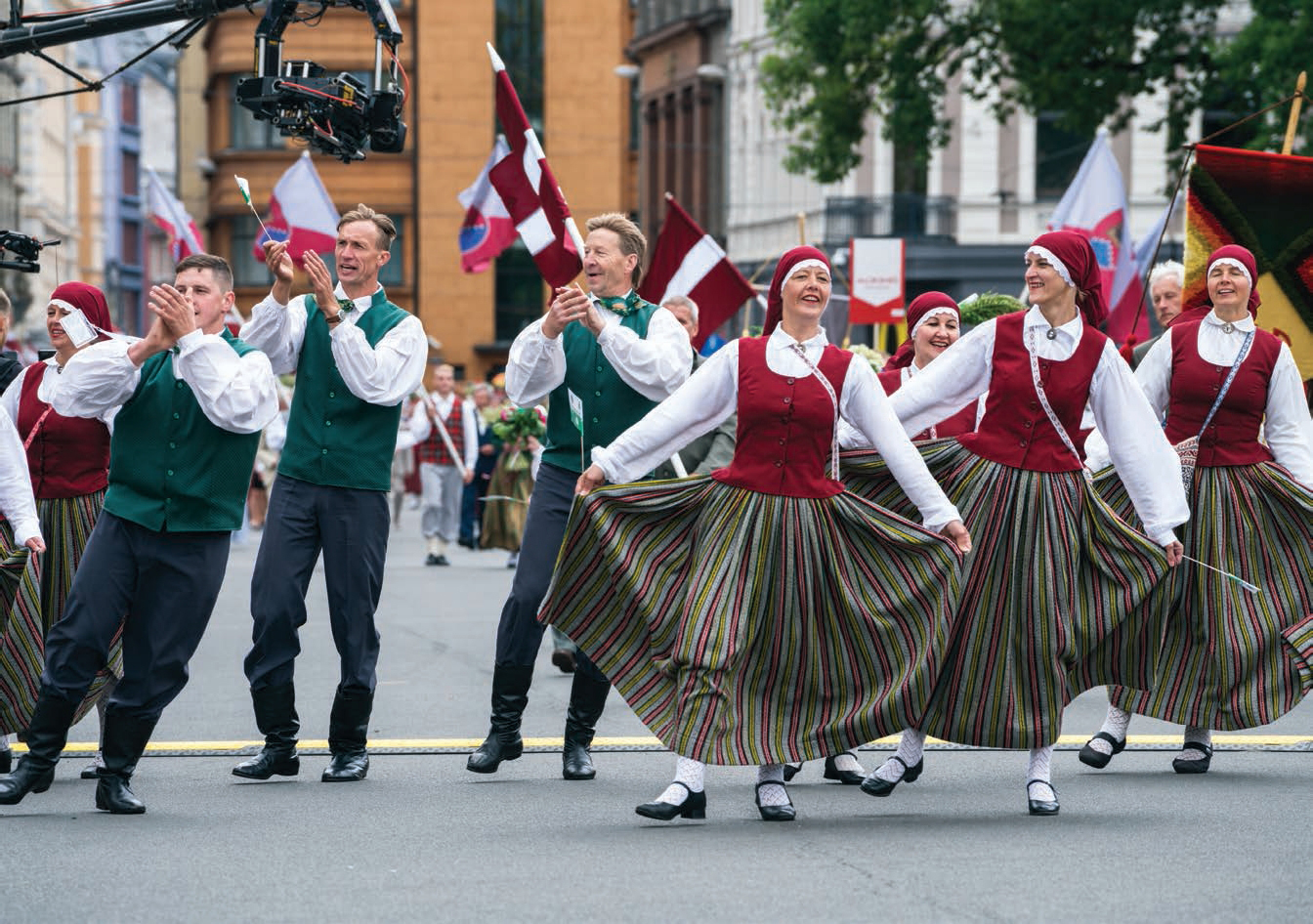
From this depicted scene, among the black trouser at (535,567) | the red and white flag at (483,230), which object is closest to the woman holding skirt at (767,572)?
the black trouser at (535,567)

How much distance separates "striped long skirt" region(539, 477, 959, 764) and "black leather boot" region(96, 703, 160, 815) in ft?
4.92

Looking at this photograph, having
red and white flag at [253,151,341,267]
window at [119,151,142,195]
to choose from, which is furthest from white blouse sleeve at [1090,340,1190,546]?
window at [119,151,142,195]

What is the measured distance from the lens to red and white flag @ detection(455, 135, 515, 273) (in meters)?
23.1

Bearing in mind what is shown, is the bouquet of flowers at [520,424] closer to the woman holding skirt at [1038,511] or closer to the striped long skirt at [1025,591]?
the woman holding skirt at [1038,511]

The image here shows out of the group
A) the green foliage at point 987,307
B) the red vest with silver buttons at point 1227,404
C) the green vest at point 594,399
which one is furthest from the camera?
the green foliage at point 987,307

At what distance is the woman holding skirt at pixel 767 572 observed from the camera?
7297 millimetres

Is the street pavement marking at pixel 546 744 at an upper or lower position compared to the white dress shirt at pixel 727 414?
lower

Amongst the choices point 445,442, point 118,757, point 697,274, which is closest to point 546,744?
point 118,757

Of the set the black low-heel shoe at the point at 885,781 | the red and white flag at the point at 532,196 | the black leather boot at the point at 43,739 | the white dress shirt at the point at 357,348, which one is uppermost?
the red and white flag at the point at 532,196

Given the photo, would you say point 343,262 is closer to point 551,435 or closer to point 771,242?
point 551,435

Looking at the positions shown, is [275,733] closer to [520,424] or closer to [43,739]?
[43,739]

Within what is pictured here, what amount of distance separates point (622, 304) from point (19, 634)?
247 centimetres

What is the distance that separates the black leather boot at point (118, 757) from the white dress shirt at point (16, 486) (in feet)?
2.74

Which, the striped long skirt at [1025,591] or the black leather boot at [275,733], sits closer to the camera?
the striped long skirt at [1025,591]
